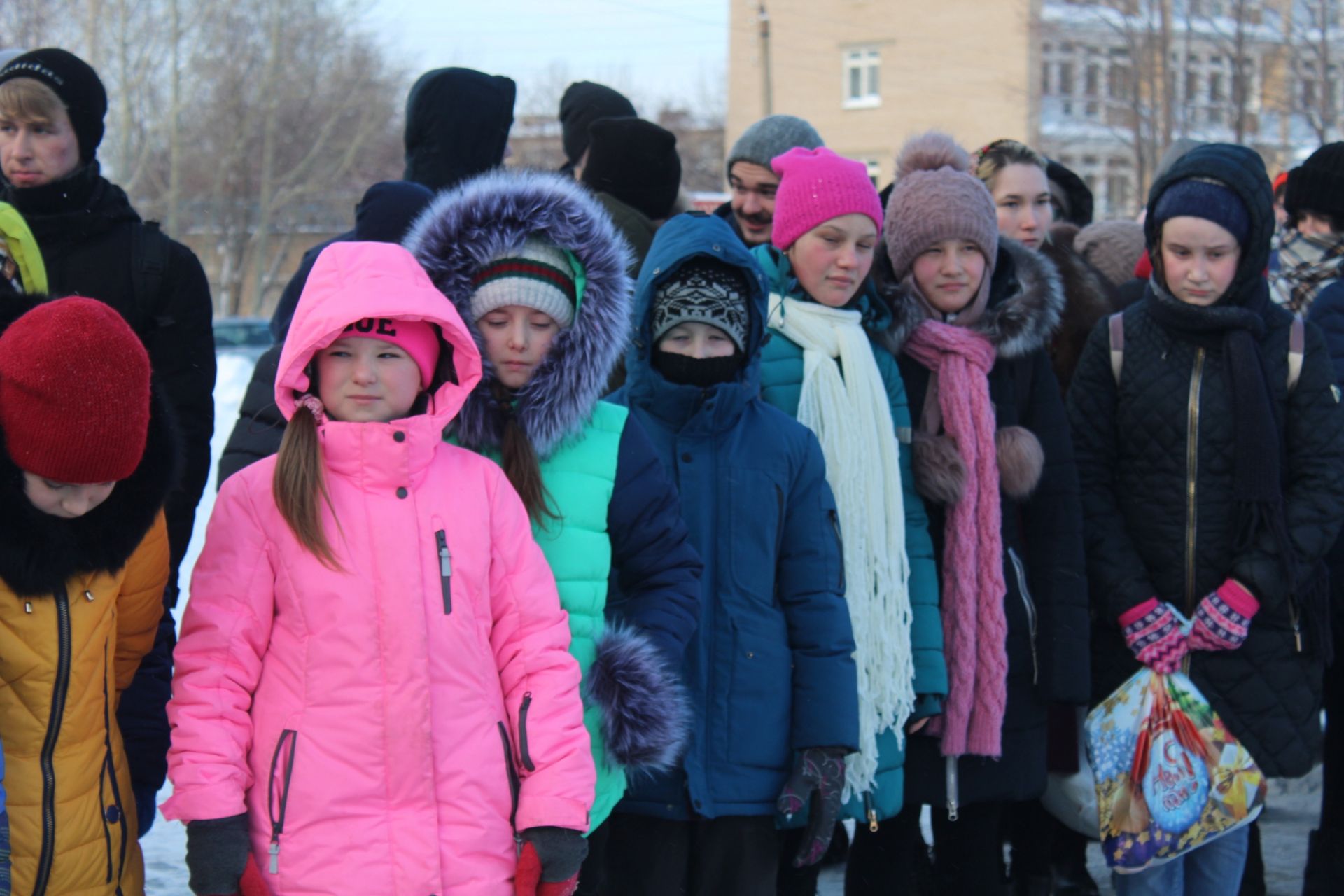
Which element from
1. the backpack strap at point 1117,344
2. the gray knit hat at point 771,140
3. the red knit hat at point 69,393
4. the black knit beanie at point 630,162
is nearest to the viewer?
the red knit hat at point 69,393

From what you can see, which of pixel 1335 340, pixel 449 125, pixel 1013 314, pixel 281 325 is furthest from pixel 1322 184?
pixel 281 325

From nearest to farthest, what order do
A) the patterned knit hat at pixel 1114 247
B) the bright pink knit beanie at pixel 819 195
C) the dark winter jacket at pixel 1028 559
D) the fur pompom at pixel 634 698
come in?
the fur pompom at pixel 634 698 → the bright pink knit beanie at pixel 819 195 → the dark winter jacket at pixel 1028 559 → the patterned knit hat at pixel 1114 247

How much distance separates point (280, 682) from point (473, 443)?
656mm

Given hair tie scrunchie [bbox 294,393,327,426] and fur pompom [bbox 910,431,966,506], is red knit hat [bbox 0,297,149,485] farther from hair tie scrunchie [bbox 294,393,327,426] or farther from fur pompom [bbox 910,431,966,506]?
fur pompom [bbox 910,431,966,506]

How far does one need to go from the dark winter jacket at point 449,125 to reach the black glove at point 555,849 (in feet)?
7.91

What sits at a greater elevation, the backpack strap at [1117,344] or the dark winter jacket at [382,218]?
the dark winter jacket at [382,218]

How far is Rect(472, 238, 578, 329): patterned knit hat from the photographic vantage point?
9.00ft

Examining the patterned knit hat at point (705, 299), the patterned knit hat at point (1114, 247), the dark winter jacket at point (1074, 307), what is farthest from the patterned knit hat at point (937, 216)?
the patterned knit hat at point (1114, 247)

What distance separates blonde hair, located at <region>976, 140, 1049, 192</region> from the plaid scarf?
0.88 metres

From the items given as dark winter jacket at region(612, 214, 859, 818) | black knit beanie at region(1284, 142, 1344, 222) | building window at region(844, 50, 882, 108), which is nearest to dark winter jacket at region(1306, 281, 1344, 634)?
black knit beanie at region(1284, 142, 1344, 222)

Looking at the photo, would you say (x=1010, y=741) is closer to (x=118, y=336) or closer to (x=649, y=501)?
(x=649, y=501)

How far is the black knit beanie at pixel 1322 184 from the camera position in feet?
14.7

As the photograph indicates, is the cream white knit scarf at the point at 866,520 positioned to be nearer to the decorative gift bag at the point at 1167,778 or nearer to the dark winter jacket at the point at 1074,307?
the decorative gift bag at the point at 1167,778

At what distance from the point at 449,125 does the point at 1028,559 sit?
2181 mm
